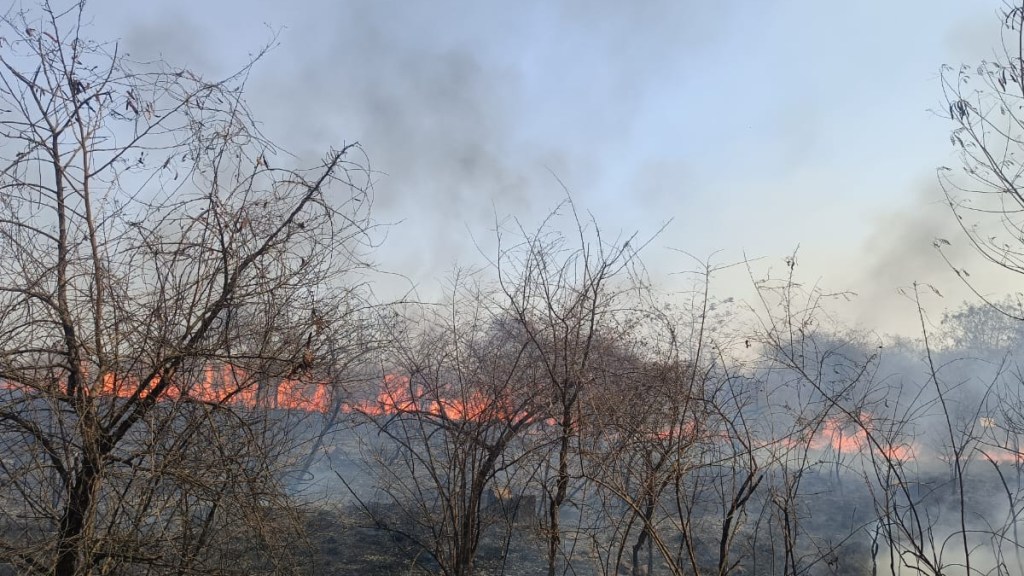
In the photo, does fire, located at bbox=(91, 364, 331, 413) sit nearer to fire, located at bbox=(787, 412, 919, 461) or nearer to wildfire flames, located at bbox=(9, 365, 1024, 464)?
wildfire flames, located at bbox=(9, 365, 1024, 464)

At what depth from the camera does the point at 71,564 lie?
3.73 m

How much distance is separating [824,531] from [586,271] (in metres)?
15.0

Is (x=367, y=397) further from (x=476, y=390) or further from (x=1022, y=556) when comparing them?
(x=1022, y=556)

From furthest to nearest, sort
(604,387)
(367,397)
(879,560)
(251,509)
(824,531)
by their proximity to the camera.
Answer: (824,531) < (879,560) < (367,397) < (604,387) < (251,509)

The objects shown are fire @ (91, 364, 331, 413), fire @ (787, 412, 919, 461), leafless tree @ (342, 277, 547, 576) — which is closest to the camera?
fire @ (787, 412, 919, 461)

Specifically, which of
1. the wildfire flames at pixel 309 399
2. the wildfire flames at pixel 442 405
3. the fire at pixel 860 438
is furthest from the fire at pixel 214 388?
the fire at pixel 860 438

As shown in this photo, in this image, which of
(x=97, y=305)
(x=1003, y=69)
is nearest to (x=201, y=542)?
(x=97, y=305)

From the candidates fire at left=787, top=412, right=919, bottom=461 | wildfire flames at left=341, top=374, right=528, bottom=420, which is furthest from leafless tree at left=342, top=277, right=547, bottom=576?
fire at left=787, top=412, right=919, bottom=461

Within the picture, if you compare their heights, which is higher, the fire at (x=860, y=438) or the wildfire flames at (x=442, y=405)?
the wildfire flames at (x=442, y=405)

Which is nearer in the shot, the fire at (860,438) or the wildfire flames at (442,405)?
the fire at (860,438)

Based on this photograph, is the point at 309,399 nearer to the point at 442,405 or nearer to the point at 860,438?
the point at 442,405

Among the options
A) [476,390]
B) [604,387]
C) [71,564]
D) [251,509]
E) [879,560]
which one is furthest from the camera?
[879,560]

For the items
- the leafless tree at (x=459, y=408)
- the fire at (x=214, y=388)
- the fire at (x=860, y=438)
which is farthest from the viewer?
the leafless tree at (x=459, y=408)

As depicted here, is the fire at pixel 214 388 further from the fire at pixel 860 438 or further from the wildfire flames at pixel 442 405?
the fire at pixel 860 438
